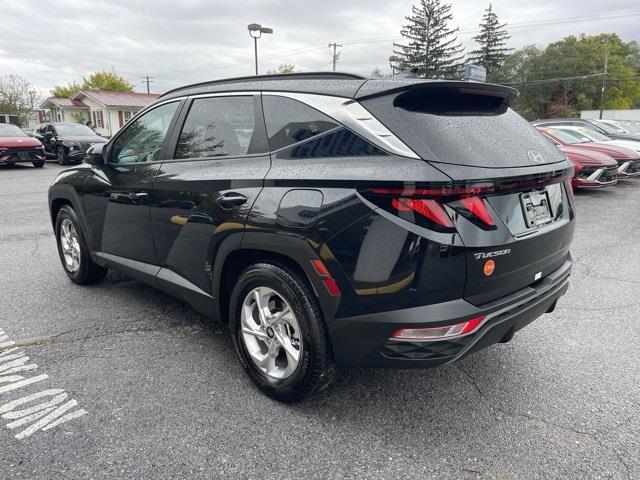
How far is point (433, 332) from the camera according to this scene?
215cm

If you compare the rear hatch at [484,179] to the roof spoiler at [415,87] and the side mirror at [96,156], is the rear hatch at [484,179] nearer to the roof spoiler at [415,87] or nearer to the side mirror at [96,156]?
the roof spoiler at [415,87]

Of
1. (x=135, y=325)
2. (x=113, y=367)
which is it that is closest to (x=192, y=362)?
(x=113, y=367)

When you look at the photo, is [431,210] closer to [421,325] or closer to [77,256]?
[421,325]

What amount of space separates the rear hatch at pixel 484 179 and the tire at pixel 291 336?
0.71m

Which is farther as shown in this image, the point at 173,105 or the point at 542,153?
the point at 173,105

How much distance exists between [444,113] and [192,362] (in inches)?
85.9

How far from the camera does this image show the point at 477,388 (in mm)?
2861

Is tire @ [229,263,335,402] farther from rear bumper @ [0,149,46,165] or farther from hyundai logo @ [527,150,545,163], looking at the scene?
rear bumper @ [0,149,46,165]

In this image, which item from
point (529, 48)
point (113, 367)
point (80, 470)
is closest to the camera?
point (80, 470)

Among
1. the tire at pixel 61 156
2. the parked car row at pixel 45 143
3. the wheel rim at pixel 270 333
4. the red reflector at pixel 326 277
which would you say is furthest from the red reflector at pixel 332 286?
the tire at pixel 61 156

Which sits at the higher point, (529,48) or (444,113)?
(529,48)

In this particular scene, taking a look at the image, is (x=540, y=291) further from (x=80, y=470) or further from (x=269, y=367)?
(x=80, y=470)

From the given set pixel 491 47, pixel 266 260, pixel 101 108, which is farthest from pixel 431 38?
pixel 266 260

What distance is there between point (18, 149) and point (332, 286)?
1687cm
